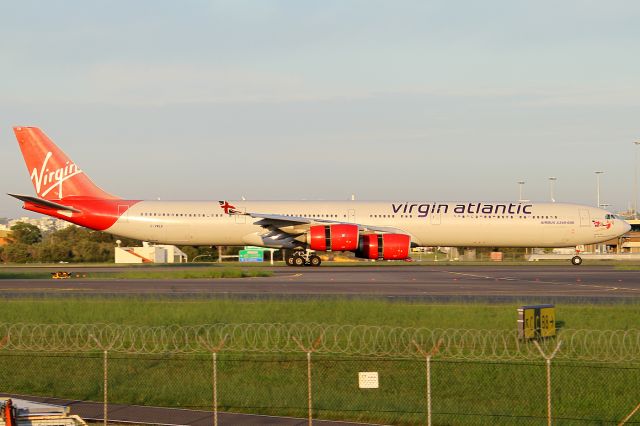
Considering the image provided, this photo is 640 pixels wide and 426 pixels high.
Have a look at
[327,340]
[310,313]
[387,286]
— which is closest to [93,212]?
[387,286]

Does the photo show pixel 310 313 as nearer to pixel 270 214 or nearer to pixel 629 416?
pixel 629 416

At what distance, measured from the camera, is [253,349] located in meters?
18.8

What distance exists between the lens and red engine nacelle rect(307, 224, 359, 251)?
158 ft

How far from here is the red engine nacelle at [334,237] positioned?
48188 mm

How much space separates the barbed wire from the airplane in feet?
98.1

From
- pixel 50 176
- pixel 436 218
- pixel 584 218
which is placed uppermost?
pixel 50 176

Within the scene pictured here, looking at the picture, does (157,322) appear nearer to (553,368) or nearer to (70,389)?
(70,389)

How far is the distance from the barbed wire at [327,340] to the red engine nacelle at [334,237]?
2704 cm

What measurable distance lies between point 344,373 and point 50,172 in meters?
38.9

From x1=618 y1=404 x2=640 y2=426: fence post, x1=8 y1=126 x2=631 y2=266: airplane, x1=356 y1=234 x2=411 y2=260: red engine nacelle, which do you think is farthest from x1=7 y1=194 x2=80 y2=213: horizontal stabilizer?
x1=618 y1=404 x2=640 y2=426: fence post

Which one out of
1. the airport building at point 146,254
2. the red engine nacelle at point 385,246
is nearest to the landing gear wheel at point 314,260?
the red engine nacelle at point 385,246

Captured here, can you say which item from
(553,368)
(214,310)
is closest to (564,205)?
(214,310)

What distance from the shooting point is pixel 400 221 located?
169 feet

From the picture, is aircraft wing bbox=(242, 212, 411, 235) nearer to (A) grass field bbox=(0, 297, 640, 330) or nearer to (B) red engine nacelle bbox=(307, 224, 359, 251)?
(B) red engine nacelle bbox=(307, 224, 359, 251)
